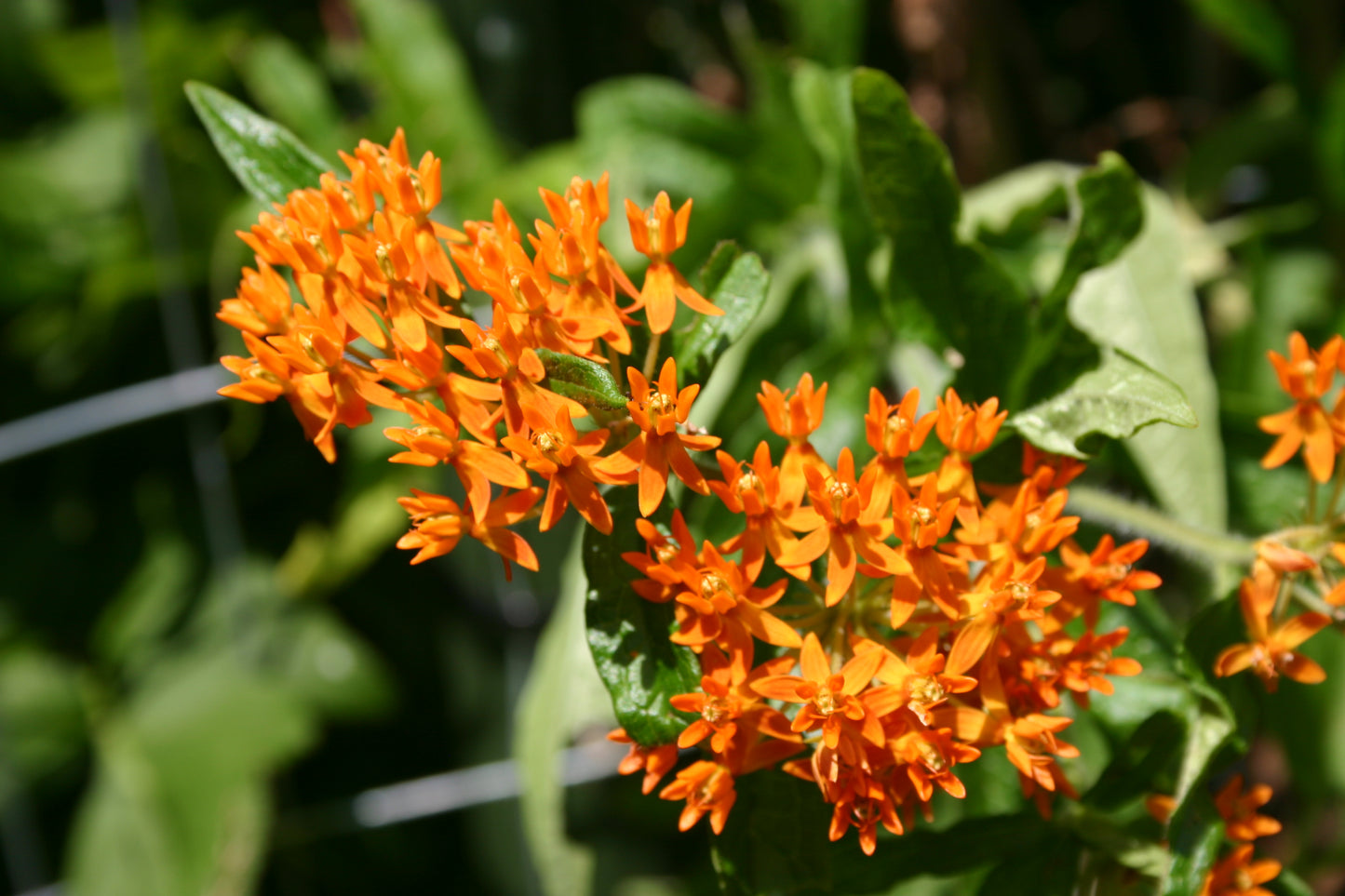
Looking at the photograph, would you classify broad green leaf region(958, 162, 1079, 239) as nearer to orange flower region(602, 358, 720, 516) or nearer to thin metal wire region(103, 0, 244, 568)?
orange flower region(602, 358, 720, 516)

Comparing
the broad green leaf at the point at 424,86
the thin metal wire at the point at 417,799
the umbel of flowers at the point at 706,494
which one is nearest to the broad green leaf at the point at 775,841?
the umbel of flowers at the point at 706,494

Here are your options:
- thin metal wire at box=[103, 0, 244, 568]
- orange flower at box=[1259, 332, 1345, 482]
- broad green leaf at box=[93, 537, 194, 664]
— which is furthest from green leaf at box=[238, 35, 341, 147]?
orange flower at box=[1259, 332, 1345, 482]

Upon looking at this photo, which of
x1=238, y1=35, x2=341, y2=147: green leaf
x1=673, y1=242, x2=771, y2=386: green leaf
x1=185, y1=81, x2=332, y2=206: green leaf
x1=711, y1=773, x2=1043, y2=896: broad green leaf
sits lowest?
x1=711, y1=773, x2=1043, y2=896: broad green leaf

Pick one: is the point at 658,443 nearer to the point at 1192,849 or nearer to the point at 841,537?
the point at 841,537

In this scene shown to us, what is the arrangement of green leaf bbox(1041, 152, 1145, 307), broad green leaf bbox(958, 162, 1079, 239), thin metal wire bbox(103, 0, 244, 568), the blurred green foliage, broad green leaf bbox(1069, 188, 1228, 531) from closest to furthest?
green leaf bbox(1041, 152, 1145, 307)
the blurred green foliage
broad green leaf bbox(1069, 188, 1228, 531)
broad green leaf bbox(958, 162, 1079, 239)
thin metal wire bbox(103, 0, 244, 568)

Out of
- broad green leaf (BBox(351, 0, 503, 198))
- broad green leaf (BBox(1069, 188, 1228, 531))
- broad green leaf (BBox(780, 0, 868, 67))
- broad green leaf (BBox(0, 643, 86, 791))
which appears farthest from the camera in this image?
broad green leaf (BBox(0, 643, 86, 791))

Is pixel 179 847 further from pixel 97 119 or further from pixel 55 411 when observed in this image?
pixel 97 119

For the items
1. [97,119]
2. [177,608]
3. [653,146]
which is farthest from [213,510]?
[653,146]

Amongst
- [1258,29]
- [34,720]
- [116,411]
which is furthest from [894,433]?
[34,720]
